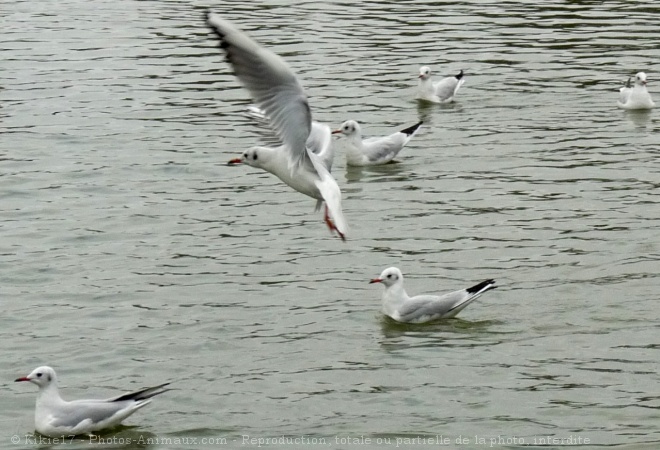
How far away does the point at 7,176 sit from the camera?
664 inches

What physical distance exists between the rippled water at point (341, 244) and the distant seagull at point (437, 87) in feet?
0.66

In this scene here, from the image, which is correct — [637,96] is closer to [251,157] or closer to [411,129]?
[411,129]

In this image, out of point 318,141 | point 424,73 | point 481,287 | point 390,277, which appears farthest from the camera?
point 424,73

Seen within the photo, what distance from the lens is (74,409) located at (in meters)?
10.2

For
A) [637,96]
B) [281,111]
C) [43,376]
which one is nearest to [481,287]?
[281,111]

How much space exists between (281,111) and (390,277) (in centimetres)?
253

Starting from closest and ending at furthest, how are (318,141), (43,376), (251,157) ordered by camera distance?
(43,376) < (251,157) < (318,141)

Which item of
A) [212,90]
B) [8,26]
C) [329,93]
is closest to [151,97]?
[212,90]

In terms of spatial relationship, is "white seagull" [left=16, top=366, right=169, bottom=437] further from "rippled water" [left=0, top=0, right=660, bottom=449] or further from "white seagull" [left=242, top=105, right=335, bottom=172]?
"white seagull" [left=242, top=105, right=335, bottom=172]

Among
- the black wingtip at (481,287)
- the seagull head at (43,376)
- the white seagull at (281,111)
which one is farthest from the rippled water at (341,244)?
the white seagull at (281,111)

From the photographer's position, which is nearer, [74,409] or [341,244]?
[74,409]

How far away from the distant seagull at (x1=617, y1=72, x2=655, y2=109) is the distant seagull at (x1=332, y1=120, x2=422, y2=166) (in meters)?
3.54

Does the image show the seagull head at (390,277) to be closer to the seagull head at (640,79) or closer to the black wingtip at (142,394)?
the black wingtip at (142,394)

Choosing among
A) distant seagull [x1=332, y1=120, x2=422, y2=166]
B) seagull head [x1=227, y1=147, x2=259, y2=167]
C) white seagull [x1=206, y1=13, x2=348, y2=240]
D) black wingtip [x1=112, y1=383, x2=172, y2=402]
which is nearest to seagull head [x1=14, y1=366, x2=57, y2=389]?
black wingtip [x1=112, y1=383, x2=172, y2=402]
